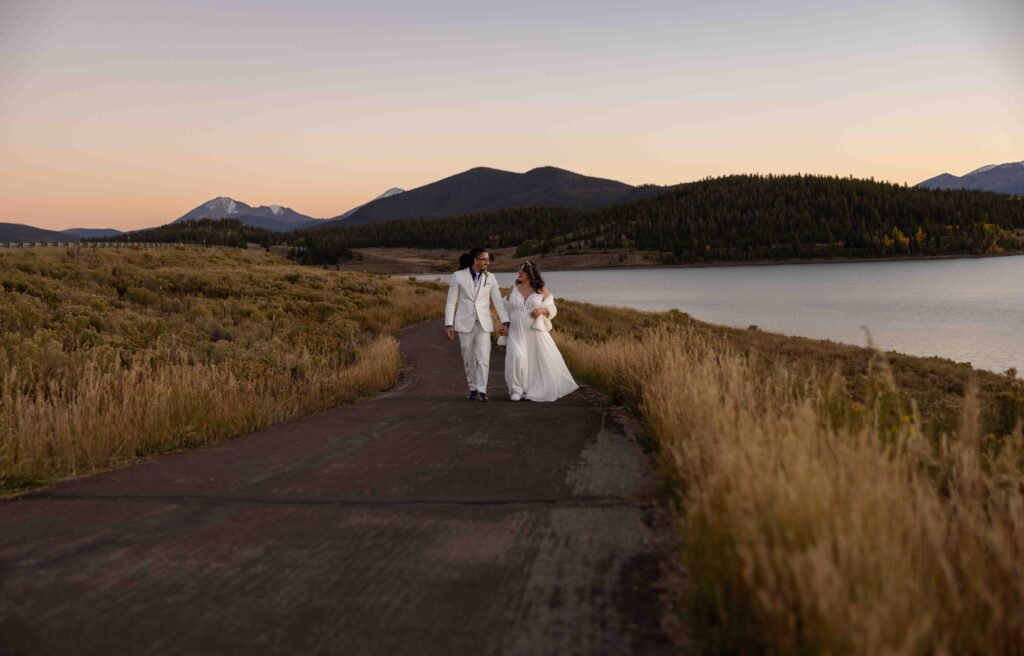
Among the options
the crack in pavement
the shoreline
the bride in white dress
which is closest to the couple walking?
the bride in white dress

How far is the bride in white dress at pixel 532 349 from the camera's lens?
11.1 meters

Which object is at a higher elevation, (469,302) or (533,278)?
(533,278)

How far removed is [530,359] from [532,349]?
0.17m

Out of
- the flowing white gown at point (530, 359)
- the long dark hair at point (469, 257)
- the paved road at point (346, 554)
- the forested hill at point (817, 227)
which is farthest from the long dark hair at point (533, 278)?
the forested hill at point (817, 227)

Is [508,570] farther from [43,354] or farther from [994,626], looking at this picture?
[43,354]

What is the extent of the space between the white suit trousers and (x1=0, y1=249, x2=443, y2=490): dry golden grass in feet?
6.76

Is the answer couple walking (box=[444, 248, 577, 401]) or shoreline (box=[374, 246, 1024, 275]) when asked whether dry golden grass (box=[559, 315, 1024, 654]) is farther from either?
shoreline (box=[374, 246, 1024, 275])

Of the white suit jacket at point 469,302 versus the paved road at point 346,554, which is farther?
the white suit jacket at point 469,302

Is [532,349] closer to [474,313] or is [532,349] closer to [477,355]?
[477,355]

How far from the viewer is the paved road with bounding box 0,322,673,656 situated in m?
3.29

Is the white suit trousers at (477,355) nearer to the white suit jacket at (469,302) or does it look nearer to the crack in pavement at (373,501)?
the white suit jacket at (469,302)

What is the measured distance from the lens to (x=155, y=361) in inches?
529

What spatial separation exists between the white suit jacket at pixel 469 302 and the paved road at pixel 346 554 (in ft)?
12.5

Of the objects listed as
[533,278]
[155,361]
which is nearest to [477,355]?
[533,278]
